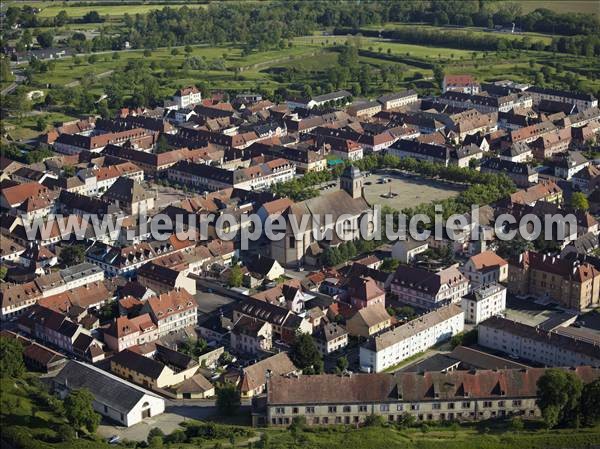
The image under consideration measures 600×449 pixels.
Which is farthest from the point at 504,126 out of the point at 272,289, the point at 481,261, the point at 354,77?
the point at 272,289

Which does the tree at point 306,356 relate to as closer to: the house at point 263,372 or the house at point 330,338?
the house at point 263,372

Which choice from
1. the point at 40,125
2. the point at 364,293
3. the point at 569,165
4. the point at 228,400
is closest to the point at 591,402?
the point at 364,293

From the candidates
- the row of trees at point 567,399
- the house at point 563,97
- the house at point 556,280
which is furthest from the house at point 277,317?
the house at point 563,97

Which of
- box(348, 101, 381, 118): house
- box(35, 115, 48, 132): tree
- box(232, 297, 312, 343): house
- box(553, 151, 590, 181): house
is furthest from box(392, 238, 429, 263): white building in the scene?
box(35, 115, 48, 132): tree

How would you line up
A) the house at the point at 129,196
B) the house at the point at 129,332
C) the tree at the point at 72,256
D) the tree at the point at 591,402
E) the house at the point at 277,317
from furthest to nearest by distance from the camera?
the house at the point at 129,196, the tree at the point at 72,256, the house at the point at 277,317, the house at the point at 129,332, the tree at the point at 591,402

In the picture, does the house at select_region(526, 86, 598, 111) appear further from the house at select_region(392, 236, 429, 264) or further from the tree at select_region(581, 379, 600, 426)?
the tree at select_region(581, 379, 600, 426)

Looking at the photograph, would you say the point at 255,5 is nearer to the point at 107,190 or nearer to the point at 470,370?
the point at 107,190
